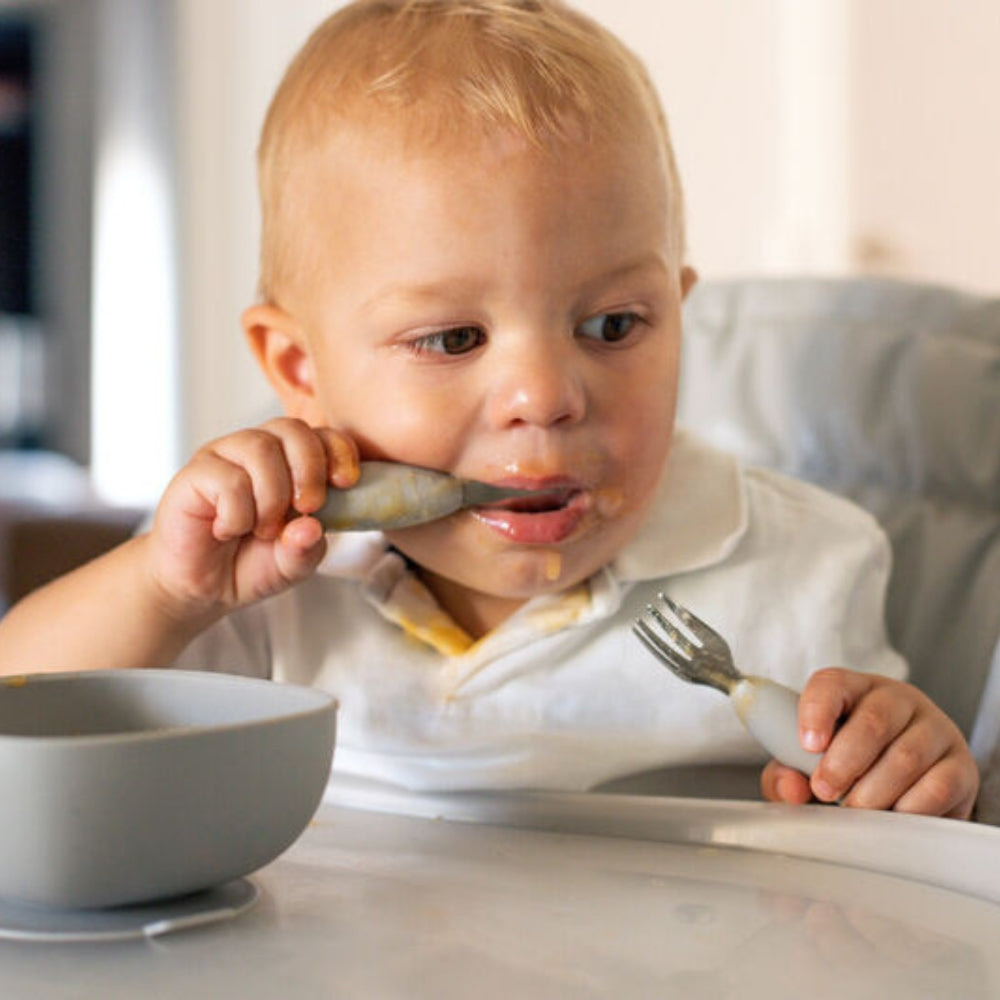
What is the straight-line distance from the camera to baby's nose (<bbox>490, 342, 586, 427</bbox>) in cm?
88

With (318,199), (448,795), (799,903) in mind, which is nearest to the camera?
(799,903)

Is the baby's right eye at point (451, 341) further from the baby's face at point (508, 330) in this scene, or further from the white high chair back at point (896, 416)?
the white high chair back at point (896, 416)

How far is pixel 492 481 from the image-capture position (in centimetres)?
91

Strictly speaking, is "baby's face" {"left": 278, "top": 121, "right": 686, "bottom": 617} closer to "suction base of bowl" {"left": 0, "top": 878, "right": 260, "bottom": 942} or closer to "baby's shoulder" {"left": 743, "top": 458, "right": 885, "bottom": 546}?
"baby's shoulder" {"left": 743, "top": 458, "right": 885, "bottom": 546}

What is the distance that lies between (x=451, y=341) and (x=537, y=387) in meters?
0.07

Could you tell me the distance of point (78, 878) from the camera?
566 mm

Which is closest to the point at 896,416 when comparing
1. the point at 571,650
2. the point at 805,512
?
the point at 805,512

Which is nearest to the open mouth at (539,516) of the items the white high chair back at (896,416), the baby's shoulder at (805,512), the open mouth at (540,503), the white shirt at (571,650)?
the open mouth at (540,503)

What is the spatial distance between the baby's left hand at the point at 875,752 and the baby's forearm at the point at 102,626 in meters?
0.37

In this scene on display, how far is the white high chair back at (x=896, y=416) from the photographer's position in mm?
1144

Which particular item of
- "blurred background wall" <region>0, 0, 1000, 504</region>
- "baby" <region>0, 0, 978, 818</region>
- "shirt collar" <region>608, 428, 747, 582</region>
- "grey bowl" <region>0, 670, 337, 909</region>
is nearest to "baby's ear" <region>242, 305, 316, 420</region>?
"baby" <region>0, 0, 978, 818</region>

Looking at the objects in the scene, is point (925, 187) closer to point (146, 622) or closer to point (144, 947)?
point (146, 622)

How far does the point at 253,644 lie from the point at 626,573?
0.25 metres

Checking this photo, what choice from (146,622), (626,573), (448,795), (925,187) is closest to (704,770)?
(626,573)
